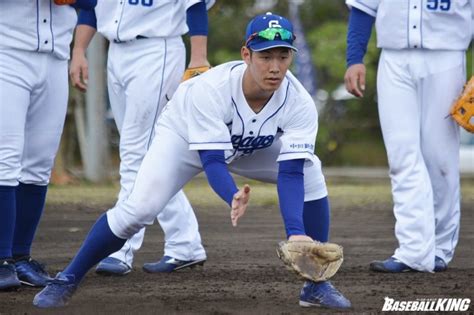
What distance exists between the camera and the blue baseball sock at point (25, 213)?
22.2 feet

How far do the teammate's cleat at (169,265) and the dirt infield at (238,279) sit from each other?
6 cm

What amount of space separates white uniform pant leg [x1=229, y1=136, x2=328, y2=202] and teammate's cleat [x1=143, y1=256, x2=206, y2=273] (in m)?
1.16

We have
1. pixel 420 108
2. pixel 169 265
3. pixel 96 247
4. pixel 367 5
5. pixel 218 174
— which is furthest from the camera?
pixel 367 5

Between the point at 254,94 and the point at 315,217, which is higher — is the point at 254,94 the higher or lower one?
the higher one

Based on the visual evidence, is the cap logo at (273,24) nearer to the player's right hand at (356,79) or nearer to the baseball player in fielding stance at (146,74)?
the baseball player in fielding stance at (146,74)

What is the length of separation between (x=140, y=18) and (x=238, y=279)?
1.72 metres

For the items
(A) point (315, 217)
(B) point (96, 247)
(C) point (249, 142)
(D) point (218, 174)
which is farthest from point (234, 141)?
(B) point (96, 247)

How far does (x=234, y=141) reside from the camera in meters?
5.83

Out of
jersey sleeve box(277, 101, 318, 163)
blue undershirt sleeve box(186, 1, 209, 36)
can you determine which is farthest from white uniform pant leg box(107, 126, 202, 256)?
blue undershirt sleeve box(186, 1, 209, 36)

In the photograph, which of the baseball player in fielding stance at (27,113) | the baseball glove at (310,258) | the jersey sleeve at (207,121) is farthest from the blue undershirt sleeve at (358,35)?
the baseball glove at (310,258)

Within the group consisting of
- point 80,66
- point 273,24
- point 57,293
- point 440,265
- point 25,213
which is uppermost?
point 273,24

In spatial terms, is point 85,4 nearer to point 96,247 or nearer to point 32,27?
point 32,27

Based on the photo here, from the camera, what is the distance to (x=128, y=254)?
23.3 ft

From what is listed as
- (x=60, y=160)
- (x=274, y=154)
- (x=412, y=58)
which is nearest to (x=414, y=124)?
(x=412, y=58)
